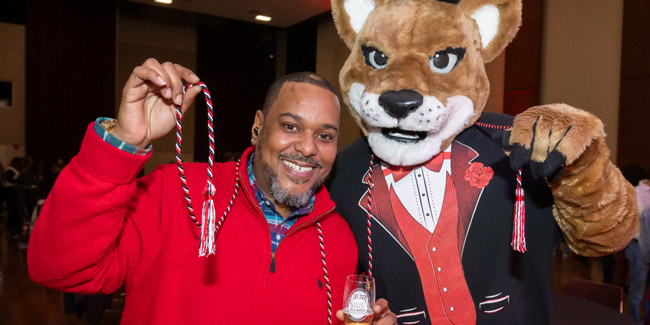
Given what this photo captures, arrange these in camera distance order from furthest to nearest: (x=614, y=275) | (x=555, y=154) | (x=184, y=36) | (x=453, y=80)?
(x=184, y=36) → (x=614, y=275) → (x=453, y=80) → (x=555, y=154)

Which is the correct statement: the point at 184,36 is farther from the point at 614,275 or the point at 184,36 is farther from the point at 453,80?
the point at 453,80

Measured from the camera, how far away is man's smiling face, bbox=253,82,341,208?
182 cm

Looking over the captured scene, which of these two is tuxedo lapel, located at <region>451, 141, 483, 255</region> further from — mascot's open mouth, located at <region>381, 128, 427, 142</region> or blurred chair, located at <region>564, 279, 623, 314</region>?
blurred chair, located at <region>564, 279, 623, 314</region>

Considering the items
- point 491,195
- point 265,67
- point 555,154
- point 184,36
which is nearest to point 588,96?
point 491,195

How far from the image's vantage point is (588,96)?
655cm

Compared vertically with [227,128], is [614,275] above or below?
below

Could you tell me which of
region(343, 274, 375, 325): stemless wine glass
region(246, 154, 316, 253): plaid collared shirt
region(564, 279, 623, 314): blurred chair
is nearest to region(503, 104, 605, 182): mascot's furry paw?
region(343, 274, 375, 325): stemless wine glass

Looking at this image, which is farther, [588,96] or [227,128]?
[227,128]

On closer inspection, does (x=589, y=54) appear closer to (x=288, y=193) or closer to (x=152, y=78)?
(x=288, y=193)

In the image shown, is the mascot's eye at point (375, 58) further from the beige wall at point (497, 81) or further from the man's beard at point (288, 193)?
the beige wall at point (497, 81)

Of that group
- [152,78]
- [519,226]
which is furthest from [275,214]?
[519,226]

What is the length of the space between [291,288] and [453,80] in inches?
38.7

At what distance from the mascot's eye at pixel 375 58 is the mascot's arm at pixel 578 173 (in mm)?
641

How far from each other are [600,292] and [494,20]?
2.47 m
